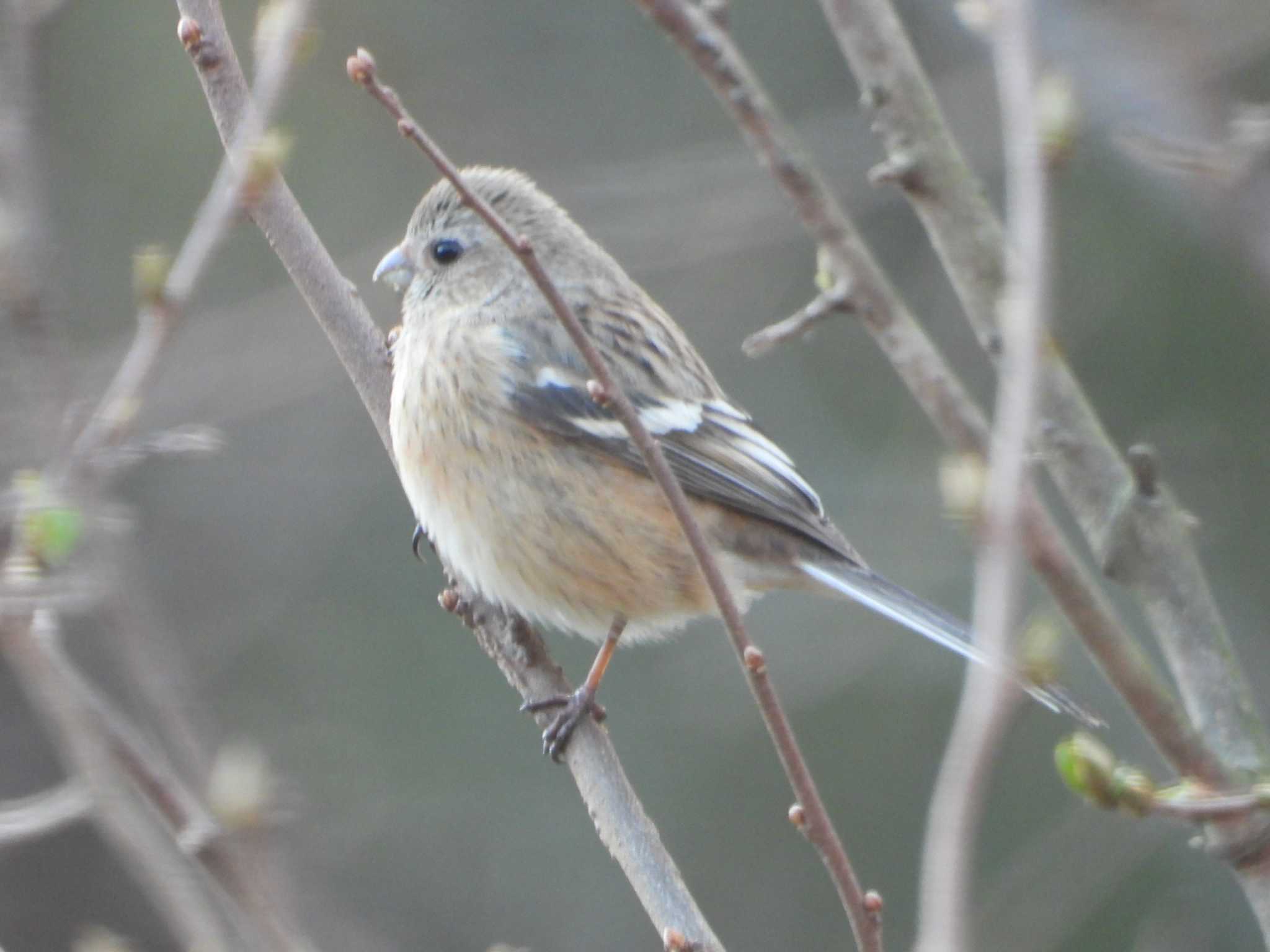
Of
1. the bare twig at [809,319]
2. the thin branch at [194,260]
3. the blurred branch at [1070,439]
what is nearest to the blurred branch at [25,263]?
the thin branch at [194,260]

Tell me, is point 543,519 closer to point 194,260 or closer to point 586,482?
point 586,482

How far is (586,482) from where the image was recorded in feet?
15.6

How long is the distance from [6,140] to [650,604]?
255 centimetres

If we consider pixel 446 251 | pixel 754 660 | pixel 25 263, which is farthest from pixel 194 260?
pixel 446 251

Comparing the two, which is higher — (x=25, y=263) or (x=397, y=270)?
(x=25, y=263)

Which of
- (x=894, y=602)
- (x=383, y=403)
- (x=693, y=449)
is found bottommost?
(x=894, y=602)

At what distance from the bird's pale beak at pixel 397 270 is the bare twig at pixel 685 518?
2728mm

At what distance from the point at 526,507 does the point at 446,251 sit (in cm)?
109

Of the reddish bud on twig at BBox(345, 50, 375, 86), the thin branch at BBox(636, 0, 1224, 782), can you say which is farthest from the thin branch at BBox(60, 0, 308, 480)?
the thin branch at BBox(636, 0, 1224, 782)

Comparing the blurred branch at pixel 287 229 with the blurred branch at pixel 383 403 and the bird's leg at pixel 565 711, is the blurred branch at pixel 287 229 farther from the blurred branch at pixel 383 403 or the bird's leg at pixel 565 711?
the bird's leg at pixel 565 711

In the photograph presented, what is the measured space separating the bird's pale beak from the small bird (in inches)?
9.4

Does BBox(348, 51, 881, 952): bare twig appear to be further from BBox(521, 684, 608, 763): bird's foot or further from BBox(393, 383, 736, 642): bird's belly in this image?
BBox(393, 383, 736, 642): bird's belly

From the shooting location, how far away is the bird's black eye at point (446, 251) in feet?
17.6

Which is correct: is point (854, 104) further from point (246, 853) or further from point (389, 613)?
point (246, 853)
